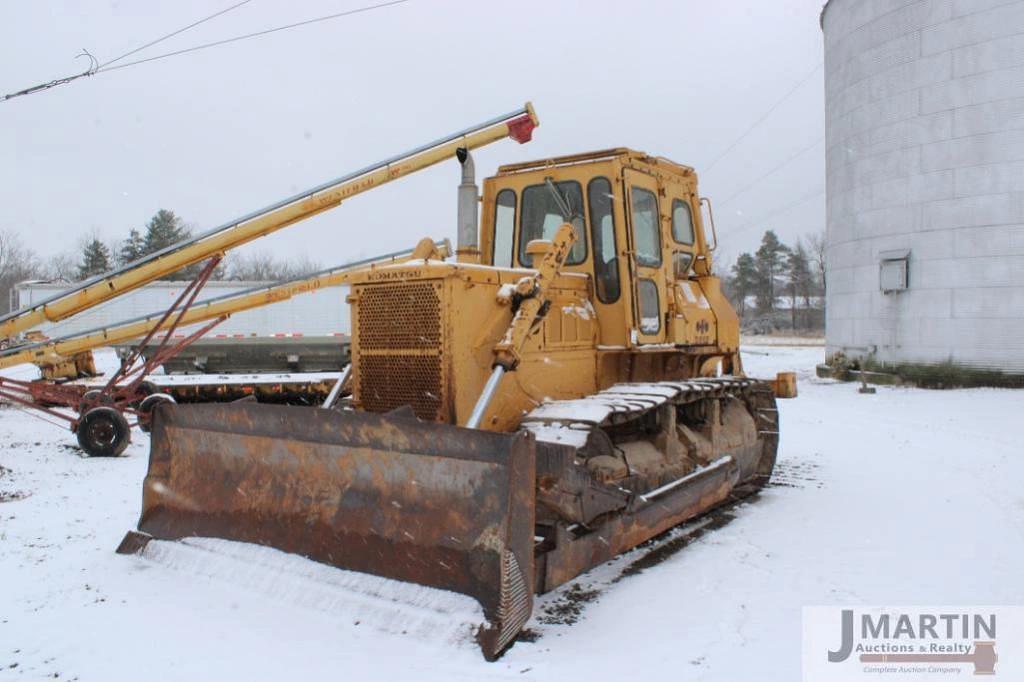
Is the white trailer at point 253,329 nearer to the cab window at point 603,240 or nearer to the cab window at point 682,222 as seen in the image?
the cab window at point 682,222

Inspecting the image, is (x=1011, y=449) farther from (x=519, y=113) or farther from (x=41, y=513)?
(x=41, y=513)

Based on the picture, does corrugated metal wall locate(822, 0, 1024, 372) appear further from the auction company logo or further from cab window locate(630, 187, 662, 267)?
the auction company logo

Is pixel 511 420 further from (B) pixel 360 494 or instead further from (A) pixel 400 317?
(B) pixel 360 494

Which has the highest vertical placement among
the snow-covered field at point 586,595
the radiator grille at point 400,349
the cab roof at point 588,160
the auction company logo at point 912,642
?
the cab roof at point 588,160

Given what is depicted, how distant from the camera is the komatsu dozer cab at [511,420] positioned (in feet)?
14.8

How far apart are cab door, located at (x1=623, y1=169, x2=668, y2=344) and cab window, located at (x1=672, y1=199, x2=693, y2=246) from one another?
45 centimetres

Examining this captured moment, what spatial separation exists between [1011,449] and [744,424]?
5.00 meters

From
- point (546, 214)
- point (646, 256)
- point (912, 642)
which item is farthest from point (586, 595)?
point (546, 214)

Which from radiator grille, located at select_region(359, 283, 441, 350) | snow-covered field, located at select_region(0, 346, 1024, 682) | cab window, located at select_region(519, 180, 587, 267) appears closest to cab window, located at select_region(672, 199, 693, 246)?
cab window, located at select_region(519, 180, 587, 267)

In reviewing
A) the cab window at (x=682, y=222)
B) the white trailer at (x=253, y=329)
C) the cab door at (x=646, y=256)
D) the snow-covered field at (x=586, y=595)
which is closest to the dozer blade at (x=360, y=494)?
the snow-covered field at (x=586, y=595)

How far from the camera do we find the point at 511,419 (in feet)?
19.4

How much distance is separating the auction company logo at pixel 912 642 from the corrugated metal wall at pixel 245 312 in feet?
58.7

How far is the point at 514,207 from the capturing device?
7.32m

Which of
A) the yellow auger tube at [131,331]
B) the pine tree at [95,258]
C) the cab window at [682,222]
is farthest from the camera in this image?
the pine tree at [95,258]
